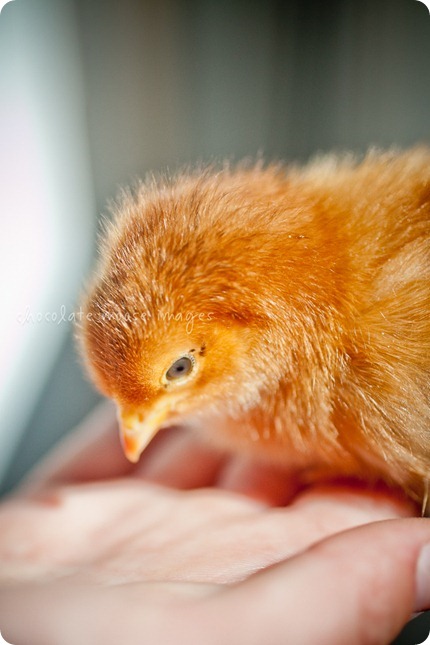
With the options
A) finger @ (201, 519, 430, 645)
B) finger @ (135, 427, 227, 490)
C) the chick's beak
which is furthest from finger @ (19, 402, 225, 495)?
finger @ (201, 519, 430, 645)

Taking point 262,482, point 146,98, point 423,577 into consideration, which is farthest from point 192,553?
point 146,98

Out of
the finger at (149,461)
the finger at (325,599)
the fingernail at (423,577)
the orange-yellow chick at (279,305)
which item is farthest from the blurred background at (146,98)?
the fingernail at (423,577)

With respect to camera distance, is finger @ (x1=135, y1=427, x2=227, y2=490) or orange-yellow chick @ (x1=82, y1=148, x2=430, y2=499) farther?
finger @ (x1=135, y1=427, x2=227, y2=490)

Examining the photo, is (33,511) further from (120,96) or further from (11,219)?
(120,96)

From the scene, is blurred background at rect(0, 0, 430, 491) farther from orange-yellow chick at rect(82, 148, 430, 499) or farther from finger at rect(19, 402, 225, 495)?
finger at rect(19, 402, 225, 495)

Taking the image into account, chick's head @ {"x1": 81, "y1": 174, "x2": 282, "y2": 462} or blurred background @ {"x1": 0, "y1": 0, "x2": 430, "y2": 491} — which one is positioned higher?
blurred background @ {"x1": 0, "y1": 0, "x2": 430, "y2": 491}

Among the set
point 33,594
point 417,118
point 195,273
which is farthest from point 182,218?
A: point 33,594

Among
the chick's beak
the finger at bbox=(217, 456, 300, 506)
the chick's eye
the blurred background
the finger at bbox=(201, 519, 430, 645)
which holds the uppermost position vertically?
the blurred background
